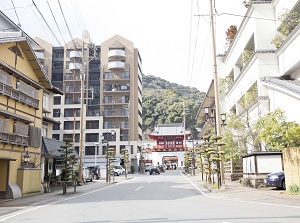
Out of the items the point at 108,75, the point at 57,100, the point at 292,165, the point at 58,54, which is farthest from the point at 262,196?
the point at 58,54

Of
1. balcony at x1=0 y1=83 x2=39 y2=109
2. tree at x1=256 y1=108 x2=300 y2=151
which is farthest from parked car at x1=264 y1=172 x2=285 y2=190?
balcony at x1=0 y1=83 x2=39 y2=109

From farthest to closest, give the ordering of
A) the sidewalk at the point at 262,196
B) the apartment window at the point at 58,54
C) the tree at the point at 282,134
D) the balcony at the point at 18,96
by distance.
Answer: the apartment window at the point at 58,54 → the balcony at the point at 18,96 → the tree at the point at 282,134 → the sidewalk at the point at 262,196

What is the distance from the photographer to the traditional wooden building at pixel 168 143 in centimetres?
7950

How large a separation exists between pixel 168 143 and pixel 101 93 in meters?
22.2

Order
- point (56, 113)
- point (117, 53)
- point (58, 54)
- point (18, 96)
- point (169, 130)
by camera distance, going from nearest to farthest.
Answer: point (18, 96), point (56, 113), point (117, 53), point (58, 54), point (169, 130)

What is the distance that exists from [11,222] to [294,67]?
18.7 metres

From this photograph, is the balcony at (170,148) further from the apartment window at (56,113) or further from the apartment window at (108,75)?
the apartment window at (56,113)

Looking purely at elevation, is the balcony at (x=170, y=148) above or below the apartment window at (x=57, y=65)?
below

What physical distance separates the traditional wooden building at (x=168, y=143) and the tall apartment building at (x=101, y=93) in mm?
8855

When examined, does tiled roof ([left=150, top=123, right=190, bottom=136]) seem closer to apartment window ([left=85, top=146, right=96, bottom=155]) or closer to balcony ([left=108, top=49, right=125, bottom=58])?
apartment window ([left=85, top=146, right=96, bottom=155])

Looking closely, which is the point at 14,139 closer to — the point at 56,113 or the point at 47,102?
the point at 47,102

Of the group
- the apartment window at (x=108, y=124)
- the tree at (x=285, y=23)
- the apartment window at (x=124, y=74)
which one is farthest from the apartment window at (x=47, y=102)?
the apartment window at (x=124, y=74)

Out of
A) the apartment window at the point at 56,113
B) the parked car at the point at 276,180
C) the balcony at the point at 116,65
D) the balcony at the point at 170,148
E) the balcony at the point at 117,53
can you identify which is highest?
the balcony at the point at 117,53

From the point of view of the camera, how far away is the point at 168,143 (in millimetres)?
81438
